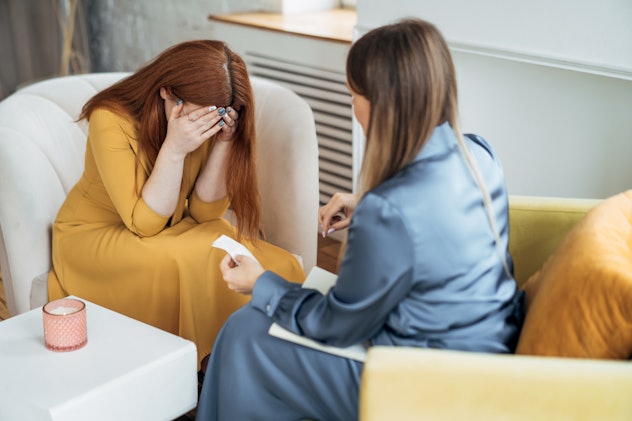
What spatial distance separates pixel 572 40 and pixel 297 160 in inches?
30.9

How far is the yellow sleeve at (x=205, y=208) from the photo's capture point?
2189 mm

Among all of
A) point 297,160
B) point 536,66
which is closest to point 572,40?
point 536,66

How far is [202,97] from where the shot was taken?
6.46ft

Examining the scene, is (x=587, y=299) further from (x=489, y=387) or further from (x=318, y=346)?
(x=318, y=346)

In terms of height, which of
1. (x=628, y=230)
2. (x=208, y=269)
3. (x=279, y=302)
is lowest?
(x=208, y=269)

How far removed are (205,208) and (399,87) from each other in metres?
0.96

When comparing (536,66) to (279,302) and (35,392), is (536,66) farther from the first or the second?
(35,392)

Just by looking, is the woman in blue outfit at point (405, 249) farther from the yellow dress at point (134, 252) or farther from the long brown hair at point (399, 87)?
the yellow dress at point (134, 252)

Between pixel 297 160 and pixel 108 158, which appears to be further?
pixel 297 160

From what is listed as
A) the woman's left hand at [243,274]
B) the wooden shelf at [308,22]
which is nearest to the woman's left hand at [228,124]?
the woman's left hand at [243,274]

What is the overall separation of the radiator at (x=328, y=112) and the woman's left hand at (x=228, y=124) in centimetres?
105

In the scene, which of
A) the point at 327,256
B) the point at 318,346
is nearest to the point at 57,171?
the point at 318,346

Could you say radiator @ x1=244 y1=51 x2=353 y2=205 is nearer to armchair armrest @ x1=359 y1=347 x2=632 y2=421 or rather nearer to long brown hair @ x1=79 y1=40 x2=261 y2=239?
long brown hair @ x1=79 y1=40 x2=261 y2=239

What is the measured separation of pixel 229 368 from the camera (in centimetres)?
158
